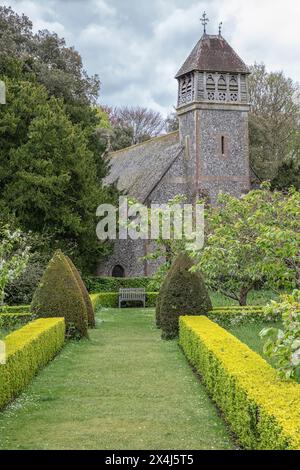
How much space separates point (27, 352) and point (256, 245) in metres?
5.57

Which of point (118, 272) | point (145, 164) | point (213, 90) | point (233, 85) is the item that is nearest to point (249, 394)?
point (118, 272)

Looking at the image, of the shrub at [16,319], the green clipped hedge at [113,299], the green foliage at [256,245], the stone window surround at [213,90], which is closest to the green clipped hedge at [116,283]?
the green clipped hedge at [113,299]

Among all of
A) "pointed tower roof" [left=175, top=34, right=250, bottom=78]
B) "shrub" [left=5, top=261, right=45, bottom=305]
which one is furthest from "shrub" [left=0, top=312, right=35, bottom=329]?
"pointed tower roof" [left=175, top=34, right=250, bottom=78]

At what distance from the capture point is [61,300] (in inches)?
648

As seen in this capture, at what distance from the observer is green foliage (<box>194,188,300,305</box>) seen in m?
11.8

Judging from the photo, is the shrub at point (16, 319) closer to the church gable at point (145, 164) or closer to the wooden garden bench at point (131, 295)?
the wooden garden bench at point (131, 295)

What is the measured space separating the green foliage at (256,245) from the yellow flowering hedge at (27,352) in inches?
133

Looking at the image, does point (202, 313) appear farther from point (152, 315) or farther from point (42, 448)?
point (42, 448)

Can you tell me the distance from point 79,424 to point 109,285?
2434 cm

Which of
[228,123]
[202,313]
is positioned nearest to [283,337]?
[202,313]

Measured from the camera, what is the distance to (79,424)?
8.22m

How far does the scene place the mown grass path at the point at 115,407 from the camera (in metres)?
7.46

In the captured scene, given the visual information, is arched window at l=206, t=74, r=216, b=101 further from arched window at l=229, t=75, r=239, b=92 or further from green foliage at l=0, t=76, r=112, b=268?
green foliage at l=0, t=76, r=112, b=268

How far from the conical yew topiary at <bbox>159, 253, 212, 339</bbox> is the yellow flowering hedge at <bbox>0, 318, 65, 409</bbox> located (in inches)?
117
